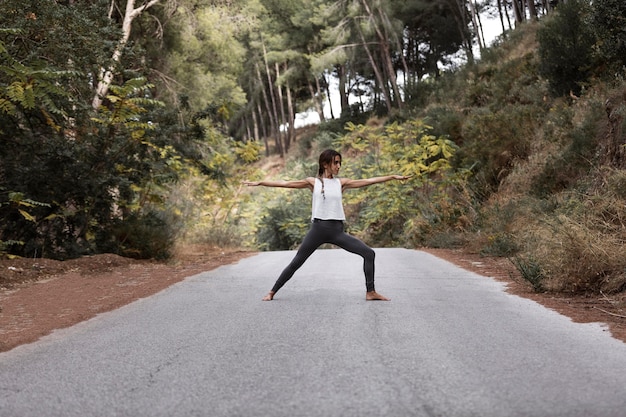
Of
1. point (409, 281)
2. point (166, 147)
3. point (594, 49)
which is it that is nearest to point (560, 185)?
point (594, 49)

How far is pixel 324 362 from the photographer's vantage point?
465 cm

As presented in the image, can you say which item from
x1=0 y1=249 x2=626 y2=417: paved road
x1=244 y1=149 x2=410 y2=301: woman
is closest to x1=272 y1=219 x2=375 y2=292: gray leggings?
x1=244 y1=149 x2=410 y2=301: woman

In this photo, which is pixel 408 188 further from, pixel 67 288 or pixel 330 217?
pixel 330 217

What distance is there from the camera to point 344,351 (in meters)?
5.00

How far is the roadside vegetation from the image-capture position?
942cm

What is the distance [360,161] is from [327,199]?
70.9 ft

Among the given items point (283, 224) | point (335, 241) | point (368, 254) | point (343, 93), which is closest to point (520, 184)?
point (368, 254)

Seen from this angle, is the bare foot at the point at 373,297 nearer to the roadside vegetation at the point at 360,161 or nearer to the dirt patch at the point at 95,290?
the dirt patch at the point at 95,290

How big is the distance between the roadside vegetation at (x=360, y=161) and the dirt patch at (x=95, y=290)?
1.74ft

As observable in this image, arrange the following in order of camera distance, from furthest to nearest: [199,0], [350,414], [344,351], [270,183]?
[199,0]
[270,183]
[344,351]
[350,414]

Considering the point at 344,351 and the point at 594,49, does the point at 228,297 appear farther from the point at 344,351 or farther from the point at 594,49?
the point at 594,49

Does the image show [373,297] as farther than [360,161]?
No

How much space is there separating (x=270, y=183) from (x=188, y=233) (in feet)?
47.3

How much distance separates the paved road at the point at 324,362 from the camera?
12.0ft
